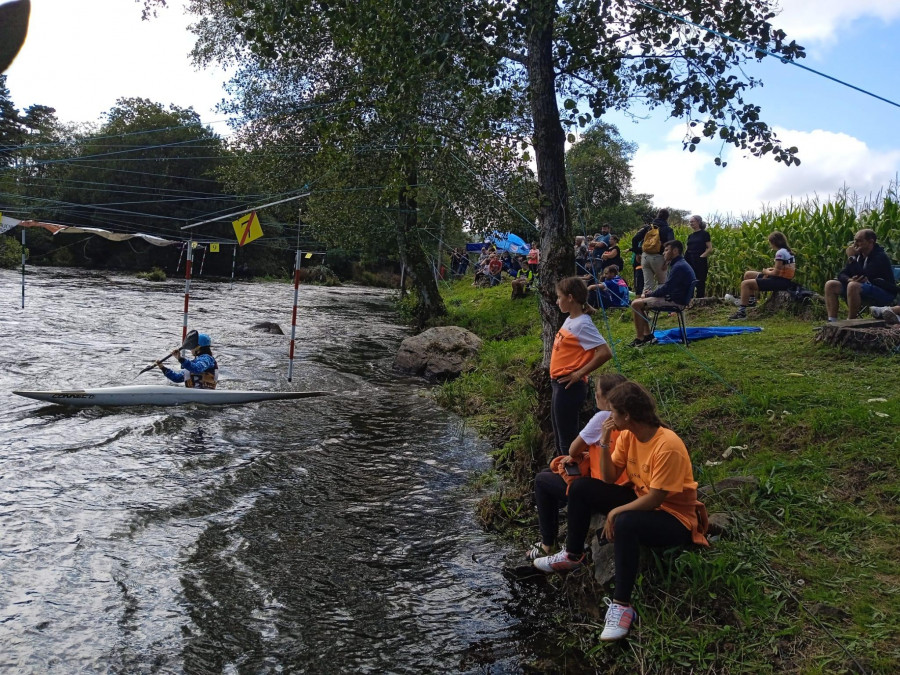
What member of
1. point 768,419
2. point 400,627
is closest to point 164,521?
point 400,627

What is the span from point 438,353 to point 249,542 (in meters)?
9.17

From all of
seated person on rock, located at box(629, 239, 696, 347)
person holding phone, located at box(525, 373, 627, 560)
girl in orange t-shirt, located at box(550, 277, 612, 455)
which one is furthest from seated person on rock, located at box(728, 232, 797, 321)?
person holding phone, located at box(525, 373, 627, 560)

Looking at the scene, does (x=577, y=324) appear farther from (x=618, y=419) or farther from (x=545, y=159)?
(x=545, y=159)

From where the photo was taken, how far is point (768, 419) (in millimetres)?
6570

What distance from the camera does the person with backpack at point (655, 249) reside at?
12.7 meters

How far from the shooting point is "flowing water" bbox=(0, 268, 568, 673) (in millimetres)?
4516

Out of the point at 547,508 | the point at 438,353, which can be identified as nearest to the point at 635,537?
the point at 547,508

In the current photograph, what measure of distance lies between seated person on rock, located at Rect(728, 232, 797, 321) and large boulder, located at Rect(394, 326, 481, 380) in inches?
208

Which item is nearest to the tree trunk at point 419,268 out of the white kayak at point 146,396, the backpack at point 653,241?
the backpack at point 653,241

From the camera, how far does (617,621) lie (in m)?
4.29

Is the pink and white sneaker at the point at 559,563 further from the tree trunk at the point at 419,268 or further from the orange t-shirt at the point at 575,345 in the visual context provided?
the tree trunk at the point at 419,268

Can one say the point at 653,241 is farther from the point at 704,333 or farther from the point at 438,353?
the point at 438,353

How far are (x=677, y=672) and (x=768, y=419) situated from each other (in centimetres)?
327

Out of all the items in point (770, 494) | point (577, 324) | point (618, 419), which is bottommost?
point (770, 494)
